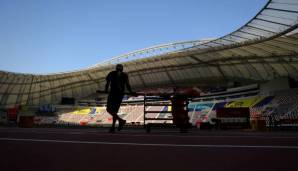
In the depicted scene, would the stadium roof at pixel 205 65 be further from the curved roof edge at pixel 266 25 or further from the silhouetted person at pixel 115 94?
the silhouetted person at pixel 115 94

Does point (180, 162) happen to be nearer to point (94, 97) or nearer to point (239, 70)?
point (239, 70)

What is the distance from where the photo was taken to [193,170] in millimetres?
1731

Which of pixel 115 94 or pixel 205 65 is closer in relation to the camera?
pixel 115 94

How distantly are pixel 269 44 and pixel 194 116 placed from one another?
60.0 feet

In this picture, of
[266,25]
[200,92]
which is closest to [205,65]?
[266,25]

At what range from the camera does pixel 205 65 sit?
44.7 metres

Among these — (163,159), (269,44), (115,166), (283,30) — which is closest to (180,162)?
(163,159)

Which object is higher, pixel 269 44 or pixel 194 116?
pixel 269 44

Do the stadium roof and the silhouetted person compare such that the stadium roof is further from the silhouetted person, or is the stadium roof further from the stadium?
the silhouetted person

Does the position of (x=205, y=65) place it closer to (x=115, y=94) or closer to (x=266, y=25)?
(x=266, y=25)

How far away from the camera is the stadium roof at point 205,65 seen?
82.1 feet

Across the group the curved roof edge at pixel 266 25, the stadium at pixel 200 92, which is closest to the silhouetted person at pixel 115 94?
the stadium at pixel 200 92

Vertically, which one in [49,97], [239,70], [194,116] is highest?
[239,70]

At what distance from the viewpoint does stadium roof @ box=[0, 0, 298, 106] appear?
25016mm
